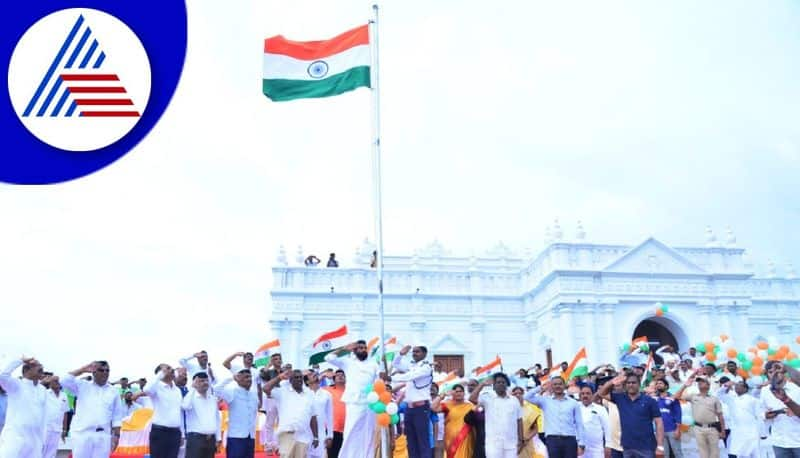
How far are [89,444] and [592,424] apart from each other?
7135 millimetres

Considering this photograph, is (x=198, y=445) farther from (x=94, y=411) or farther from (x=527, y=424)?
(x=527, y=424)

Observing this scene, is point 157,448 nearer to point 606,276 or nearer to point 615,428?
point 615,428

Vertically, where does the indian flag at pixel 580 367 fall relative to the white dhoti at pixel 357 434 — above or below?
above

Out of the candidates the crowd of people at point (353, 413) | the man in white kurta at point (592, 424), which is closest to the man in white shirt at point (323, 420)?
the crowd of people at point (353, 413)

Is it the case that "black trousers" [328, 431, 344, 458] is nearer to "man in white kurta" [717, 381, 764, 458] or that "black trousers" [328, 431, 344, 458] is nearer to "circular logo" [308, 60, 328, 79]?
"circular logo" [308, 60, 328, 79]

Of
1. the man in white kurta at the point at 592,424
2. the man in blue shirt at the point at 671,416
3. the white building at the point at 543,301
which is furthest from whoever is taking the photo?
the white building at the point at 543,301

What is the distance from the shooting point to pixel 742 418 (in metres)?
10.5

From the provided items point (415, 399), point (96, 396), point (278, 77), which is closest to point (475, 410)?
point (415, 399)

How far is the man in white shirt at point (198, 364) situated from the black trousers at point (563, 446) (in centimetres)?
473

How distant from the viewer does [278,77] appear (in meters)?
10.8

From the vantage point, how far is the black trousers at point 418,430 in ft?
32.4

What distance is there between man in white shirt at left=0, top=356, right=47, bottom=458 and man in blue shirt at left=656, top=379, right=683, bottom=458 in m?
9.06

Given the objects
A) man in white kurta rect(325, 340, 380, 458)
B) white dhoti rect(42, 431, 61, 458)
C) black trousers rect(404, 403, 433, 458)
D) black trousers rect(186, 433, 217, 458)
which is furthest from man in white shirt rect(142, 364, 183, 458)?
black trousers rect(404, 403, 433, 458)

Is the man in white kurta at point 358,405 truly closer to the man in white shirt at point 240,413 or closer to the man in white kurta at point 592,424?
the man in white shirt at point 240,413
